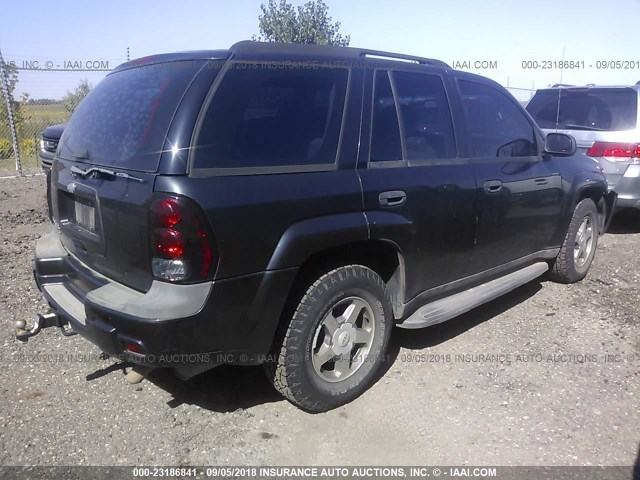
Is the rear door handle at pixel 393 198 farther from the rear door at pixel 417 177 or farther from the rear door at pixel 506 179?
the rear door at pixel 506 179

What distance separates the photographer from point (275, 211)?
2627 mm

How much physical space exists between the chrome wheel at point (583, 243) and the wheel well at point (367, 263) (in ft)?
8.17

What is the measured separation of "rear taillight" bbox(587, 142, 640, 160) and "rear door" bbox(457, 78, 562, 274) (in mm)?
2470

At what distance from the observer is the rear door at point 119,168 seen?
100 inches

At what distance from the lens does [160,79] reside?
2791mm

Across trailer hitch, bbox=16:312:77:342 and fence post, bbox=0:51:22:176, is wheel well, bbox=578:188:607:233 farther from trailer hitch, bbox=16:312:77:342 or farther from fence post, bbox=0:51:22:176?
fence post, bbox=0:51:22:176

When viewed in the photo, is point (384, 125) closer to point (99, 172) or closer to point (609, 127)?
point (99, 172)

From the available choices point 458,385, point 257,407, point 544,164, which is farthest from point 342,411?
point 544,164

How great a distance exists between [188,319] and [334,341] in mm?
943

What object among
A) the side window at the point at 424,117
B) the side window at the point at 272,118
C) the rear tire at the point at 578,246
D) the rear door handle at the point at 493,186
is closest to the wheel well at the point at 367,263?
the side window at the point at 272,118

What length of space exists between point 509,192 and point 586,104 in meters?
3.93

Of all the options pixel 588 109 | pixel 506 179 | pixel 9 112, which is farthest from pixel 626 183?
pixel 9 112

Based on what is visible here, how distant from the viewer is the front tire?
2.88 metres

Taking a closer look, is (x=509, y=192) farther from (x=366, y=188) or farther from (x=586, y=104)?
(x=586, y=104)
